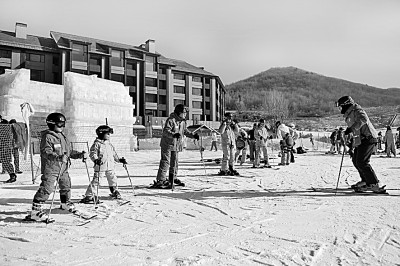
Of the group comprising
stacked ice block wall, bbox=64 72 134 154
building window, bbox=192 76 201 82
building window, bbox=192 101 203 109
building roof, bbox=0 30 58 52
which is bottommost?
stacked ice block wall, bbox=64 72 134 154

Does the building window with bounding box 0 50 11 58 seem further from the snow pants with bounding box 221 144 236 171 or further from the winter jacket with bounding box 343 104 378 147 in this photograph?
the winter jacket with bounding box 343 104 378 147

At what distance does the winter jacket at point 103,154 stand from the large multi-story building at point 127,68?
39917 mm

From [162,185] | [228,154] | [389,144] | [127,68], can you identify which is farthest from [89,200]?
[127,68]

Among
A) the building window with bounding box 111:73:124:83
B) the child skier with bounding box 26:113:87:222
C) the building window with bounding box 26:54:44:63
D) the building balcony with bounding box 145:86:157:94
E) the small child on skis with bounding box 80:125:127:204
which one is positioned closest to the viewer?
the child skier with bounding box 26:113:87:222

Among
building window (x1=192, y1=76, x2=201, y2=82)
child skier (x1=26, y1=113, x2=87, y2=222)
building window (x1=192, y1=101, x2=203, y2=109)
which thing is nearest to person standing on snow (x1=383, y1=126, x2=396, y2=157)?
child skier (x1=26, y1=113, x2=87, y2=222)

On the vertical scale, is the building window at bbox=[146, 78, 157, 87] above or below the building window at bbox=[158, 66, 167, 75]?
below

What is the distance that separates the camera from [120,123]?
21.8 meters

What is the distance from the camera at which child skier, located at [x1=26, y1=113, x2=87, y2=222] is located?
16.3 ft

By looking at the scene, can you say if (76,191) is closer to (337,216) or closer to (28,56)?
(337,216)

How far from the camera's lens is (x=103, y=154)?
672 centimetres

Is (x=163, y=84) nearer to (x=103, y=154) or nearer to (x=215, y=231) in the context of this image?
(x=103, y=154)

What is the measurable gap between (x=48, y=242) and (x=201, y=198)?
10.9 feet

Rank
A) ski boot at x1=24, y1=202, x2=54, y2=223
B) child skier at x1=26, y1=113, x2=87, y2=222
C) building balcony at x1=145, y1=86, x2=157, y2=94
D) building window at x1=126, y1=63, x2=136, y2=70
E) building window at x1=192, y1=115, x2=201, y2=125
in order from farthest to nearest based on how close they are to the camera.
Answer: building window at x1=192, y1=115, x2=201, y2=125, building balcony at x1=145, y1=86, x2=157, y2=94, building window at x1=126, y1=63, x2=136, y2=70, child skier at x1=26, y1=113, x2=87, y2=222, ski boot at x1=24, y1=202, x2=54, y2=223

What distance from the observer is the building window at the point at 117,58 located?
47.7 m
